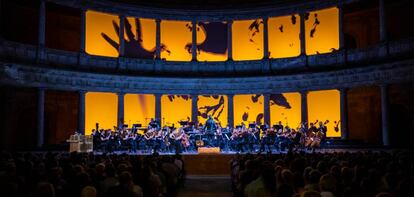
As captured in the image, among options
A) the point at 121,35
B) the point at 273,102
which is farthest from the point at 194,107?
the point at 121,35

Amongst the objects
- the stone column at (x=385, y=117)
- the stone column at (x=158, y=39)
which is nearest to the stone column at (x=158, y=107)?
the stone column at (x=158, y=39)

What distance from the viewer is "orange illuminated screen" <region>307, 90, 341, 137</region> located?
3388 centimetres

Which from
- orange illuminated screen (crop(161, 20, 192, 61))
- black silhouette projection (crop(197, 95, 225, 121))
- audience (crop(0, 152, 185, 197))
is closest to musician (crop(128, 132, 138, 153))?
black silhouette projection (crop(197, 95, 225, 121))

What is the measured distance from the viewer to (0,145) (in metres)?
28.3

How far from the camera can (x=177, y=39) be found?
36969mm

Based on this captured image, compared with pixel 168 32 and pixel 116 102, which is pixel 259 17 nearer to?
pixel 168 32

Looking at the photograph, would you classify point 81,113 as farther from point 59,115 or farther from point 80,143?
point 80,143

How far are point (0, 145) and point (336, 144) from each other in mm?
21780

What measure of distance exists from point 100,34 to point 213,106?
424 inches

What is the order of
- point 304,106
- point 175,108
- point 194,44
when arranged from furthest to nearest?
point 175,108
point 194,44
point 304,106

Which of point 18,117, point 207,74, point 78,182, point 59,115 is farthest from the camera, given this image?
point 207,74

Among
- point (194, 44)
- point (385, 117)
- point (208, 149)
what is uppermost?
point (194, 44)

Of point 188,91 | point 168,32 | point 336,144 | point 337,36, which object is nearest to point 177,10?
point 168,32

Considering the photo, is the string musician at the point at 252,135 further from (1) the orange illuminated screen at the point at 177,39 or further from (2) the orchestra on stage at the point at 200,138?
(1) the orange illuminated screen at the point at 177,39
